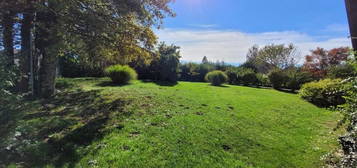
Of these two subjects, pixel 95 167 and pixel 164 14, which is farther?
pixel 164 14

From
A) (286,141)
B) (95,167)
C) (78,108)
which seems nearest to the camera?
(95,167)

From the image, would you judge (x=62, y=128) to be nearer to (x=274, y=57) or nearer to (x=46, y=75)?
(x=46, y=75)

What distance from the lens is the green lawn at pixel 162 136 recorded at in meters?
2.76

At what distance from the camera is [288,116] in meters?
5.84

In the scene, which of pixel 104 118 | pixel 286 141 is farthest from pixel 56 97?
pixel 286 141

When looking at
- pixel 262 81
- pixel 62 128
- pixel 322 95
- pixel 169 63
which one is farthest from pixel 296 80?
pixel 62 128

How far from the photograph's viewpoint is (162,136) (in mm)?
3537

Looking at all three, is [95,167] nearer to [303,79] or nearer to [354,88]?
[354,88]

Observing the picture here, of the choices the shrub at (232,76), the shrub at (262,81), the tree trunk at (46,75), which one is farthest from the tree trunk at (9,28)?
the shrub at (262,81)

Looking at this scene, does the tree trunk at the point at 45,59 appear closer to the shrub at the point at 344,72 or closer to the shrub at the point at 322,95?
the shrub at the point at 344,72

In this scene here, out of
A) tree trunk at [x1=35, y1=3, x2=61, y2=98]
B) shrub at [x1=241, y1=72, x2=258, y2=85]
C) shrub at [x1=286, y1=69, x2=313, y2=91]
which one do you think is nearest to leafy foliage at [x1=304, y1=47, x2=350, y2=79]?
shrub at [x1=286, y1=69, x2=313, y2=91]

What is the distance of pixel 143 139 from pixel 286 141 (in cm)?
308

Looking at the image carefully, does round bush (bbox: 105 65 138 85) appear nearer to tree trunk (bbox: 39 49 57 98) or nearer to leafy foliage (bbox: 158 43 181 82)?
leafy foliage (bbox: 158 43 181 82)

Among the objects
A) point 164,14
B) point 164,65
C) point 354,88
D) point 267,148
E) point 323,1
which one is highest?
point 323,1
